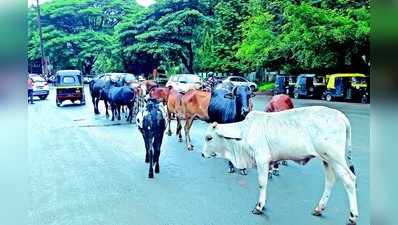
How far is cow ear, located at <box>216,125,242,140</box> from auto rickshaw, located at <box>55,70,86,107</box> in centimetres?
133

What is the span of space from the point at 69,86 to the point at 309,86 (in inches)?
89.5

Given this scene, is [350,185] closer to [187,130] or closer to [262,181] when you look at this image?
[262,181]

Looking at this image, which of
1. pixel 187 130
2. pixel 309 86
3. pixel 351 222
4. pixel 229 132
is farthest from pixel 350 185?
pixel 187 130

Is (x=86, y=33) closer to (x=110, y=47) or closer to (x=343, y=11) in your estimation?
(x=110, y=47)

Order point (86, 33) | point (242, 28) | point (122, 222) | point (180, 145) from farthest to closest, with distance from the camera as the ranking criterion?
1. point (180, 145)
2. point (242, 28)
3. point (86, 33)
4. point (122, 222)

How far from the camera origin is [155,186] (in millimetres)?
3684

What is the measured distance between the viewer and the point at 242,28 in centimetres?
386

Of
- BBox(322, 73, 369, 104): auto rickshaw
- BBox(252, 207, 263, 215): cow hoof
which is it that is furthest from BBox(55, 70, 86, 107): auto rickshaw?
BBox(322, 73, 369, 104): auto rickshaw

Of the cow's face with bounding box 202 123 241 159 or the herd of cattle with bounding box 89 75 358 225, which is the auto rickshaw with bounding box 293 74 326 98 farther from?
Result: the cow's face with bounding box 202 123 241 159

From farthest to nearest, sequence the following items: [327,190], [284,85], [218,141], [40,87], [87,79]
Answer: [284,85], [87,79], [40,87], [218,141], [327,190]

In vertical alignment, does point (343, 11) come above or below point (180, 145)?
above

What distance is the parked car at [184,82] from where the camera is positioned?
4.25 m

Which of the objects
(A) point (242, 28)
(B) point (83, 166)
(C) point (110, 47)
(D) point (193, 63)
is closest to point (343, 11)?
(A) point (242, 28)

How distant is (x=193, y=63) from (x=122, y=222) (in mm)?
1489
